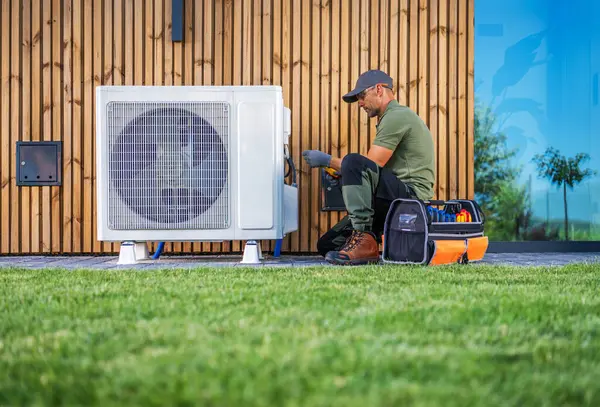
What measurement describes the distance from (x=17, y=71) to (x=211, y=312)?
154 inches

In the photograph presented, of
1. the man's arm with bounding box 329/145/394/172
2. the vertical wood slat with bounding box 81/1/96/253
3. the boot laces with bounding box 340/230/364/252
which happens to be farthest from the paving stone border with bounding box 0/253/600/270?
the man's arm with bounding box 329/145/394/172

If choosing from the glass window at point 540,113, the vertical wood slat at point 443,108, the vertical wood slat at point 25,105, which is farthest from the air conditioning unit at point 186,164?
the glass window at point 540,113

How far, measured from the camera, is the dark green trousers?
3.93m

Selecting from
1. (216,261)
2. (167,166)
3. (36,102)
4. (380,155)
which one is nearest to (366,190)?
(380,155)

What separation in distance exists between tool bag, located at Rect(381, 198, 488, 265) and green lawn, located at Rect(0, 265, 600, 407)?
1.17 meters

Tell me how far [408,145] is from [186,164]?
134 cm

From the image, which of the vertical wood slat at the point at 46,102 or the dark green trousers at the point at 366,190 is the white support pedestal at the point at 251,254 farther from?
the vertical wood slat at the point at 46,102

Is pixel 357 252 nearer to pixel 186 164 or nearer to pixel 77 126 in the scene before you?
pixel 186 164

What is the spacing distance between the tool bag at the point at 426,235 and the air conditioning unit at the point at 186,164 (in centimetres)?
69

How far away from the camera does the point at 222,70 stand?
5066mm

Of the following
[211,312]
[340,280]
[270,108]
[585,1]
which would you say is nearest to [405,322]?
[211,312]

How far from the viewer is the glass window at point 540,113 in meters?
5.35

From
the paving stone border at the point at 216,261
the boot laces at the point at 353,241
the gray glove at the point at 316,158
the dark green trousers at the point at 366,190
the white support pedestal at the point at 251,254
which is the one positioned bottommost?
the paving stone border at the point at 216,261

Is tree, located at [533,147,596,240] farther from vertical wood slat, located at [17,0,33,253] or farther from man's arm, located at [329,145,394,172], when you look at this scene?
vertical wood slat, located at [17,0,33,253]
